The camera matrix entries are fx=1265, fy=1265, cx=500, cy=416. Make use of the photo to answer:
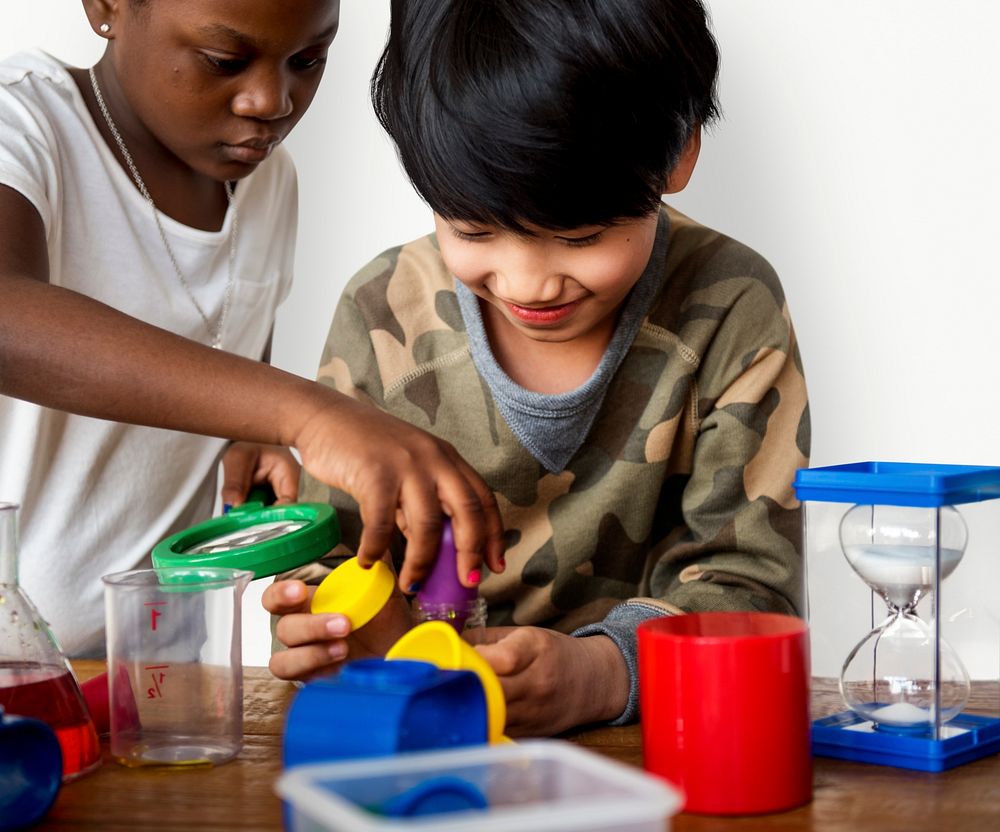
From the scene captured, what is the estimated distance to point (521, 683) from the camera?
0.71 meters

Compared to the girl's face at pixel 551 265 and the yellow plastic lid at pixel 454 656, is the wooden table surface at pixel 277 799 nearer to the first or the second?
A: the yellow plastic lid at pixel 454 656

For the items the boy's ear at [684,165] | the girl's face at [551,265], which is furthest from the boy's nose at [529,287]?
the boy's ear at [684,165]

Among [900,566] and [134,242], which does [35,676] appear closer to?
[900,566]

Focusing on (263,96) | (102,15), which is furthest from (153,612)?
(102,15)

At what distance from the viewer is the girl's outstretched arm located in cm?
70

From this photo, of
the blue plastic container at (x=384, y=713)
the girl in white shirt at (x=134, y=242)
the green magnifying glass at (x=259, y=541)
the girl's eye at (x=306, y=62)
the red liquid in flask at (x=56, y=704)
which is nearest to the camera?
the blue plastic container at (x=384, y=713)

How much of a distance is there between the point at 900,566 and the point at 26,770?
0.44 metres

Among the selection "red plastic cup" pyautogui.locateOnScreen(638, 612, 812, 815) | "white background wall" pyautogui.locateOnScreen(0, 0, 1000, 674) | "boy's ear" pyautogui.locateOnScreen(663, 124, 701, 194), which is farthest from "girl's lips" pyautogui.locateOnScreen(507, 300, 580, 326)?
"white background wall" pyautogui.locateOnScreen(0, 0, 1000, 674)

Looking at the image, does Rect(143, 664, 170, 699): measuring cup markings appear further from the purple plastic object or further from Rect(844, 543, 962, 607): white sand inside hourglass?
Rect(844, 543, 962, 607): white sand inside hourglass

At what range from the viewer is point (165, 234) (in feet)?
4.09

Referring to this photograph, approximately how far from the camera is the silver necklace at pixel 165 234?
1.20 meters

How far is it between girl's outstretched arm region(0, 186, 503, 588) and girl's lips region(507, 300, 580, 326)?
17cm

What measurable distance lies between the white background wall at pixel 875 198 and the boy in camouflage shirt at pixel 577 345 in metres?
0.41

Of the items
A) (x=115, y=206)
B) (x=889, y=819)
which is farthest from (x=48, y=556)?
(x=889, y=819)
